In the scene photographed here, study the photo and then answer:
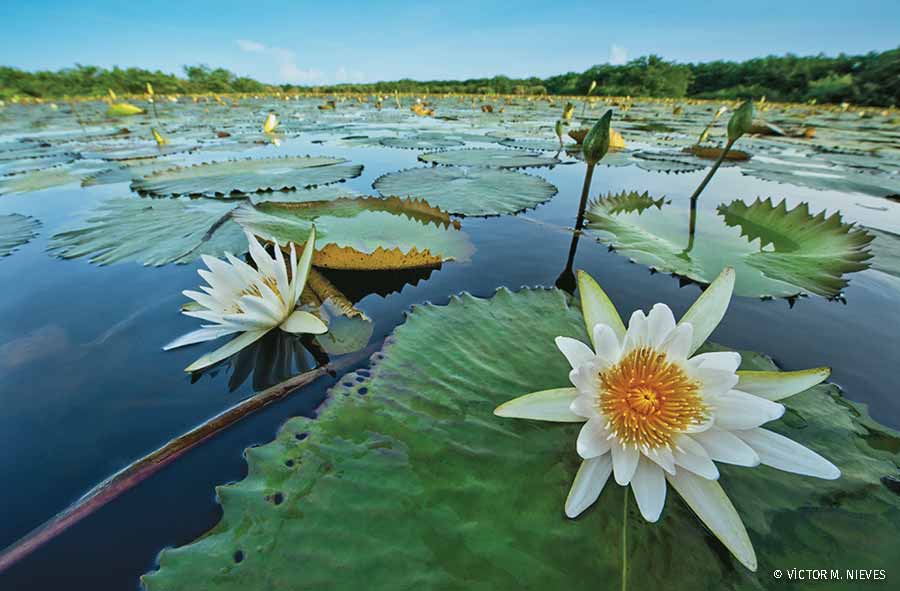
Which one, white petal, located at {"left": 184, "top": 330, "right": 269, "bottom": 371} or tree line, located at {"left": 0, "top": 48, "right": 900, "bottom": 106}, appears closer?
white petal, located at {"left": 184, "top": 330, "right": 269, "bottom": 371}

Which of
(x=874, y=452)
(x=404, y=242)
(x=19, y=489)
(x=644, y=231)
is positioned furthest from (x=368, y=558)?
(x=644, y=231)

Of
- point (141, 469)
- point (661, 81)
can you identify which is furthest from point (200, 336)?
point (661, 81)

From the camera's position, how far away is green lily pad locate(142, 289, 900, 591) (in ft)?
A: 1.69

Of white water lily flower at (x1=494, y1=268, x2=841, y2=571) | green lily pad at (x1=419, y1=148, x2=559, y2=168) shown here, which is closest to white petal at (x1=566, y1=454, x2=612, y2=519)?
white water lily flower at (x1=494, y1=268, x2=841, y2=571)

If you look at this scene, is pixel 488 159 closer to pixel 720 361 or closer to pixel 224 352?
pixel 224 352

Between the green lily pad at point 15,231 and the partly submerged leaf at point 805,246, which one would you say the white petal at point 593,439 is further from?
the green lily pad at point 15,231

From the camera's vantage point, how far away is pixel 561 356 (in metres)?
0.86

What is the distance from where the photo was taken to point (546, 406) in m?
0.61

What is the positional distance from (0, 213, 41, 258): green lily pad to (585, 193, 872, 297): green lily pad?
8.60 ft

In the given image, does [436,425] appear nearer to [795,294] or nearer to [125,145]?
[795,294]

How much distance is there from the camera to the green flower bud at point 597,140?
1421 mm

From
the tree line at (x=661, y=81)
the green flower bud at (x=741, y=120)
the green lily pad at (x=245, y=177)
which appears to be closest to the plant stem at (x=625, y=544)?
the green flower bud at (x=741, y=120)

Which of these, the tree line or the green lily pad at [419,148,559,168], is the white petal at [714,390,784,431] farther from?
the tree line

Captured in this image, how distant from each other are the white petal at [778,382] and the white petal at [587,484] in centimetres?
28
